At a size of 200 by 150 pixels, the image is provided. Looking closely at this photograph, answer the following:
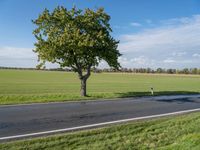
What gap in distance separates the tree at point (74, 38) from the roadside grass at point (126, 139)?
10492mm

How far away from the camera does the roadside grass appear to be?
6797 mm

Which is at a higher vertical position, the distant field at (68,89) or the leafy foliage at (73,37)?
the leafy foliage at (73,37)

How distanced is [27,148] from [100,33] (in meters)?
13.3

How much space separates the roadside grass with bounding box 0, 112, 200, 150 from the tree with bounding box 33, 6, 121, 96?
10492mm

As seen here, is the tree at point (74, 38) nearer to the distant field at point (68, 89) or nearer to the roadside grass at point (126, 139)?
the distant field at point (68, 89)

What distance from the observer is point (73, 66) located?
20.5 meters

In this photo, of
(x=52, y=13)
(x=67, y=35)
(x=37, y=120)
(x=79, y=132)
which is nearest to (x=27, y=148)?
(x=79, y=132)

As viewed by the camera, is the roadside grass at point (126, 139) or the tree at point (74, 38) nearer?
the roadside grass at point (126, 139)

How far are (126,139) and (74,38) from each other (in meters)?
12.2

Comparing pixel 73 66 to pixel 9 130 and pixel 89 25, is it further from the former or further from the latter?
pixel 9 130

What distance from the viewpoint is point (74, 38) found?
61.6 feet

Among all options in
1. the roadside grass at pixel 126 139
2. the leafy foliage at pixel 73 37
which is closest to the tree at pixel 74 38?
the leafy foliage at pixel 73 37

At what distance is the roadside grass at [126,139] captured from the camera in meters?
6.80

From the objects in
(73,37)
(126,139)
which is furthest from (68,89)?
(126,139)
